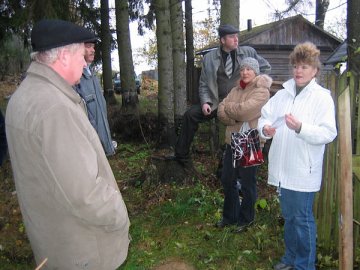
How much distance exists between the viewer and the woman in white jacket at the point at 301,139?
3053 mm

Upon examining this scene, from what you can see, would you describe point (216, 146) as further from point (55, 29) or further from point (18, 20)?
point (55, 29)

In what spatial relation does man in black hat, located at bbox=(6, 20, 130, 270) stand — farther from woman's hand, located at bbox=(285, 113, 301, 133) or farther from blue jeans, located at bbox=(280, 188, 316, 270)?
blue jeans, located at bbox=(280, 188, 316, 270)

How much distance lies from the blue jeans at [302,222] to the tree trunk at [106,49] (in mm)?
12299

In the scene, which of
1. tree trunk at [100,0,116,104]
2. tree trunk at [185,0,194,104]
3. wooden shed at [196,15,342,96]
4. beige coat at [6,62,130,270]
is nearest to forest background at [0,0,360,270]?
beige coat at [6,62,130,270]

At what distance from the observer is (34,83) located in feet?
6.47

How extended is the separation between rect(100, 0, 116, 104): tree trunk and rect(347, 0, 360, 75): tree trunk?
11671mm

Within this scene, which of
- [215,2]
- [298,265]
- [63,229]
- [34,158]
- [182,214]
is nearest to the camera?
[34,158]

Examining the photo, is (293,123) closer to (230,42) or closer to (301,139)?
(301,139)

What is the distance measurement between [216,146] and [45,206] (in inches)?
218

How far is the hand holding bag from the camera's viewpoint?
13.1 ft

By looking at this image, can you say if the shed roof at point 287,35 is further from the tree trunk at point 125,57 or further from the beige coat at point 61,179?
the beige coat at point 61,179

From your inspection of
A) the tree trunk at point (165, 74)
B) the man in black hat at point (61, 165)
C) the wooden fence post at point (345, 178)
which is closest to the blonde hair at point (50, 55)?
Answer: the man in black hat at point (61, 165)

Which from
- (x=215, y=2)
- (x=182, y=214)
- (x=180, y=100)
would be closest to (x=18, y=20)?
(x=180, y=100)

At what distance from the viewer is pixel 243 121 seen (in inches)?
164
